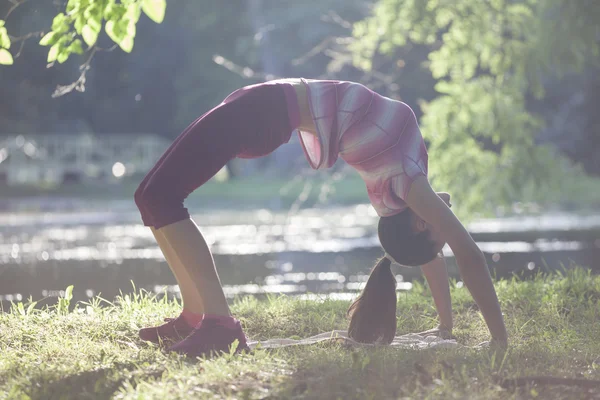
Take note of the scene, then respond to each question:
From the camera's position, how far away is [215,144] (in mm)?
3689

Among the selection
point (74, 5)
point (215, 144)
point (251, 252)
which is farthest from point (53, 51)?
point (251, 252)

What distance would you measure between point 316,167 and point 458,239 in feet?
2.38

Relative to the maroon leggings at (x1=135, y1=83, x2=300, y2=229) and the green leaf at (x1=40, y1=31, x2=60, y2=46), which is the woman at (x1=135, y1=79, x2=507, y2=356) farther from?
the green leaf at (x1=40, y1=31, x2=60, y2=46)

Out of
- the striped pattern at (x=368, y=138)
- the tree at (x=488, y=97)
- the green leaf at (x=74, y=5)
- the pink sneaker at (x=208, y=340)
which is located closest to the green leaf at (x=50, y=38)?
the green leaf at (x=74, y=5)

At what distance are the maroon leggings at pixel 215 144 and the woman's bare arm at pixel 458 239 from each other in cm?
65

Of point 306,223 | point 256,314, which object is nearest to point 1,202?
point 306,223

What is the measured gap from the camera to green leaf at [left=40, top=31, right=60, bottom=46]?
4211 millimetres

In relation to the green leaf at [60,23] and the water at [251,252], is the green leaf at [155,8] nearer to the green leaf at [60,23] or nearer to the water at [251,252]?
the green leaf at [60,23]

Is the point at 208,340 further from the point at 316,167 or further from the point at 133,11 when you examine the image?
the point at 133,11

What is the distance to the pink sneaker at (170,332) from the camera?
4152 mm

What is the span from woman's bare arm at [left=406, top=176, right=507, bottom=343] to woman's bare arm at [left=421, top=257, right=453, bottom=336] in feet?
1.49

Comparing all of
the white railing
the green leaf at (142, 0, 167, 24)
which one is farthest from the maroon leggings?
the white railing

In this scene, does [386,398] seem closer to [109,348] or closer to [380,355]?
[380,355]

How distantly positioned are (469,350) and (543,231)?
484 inches
